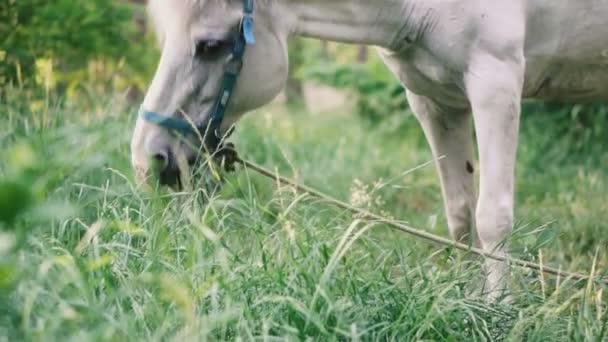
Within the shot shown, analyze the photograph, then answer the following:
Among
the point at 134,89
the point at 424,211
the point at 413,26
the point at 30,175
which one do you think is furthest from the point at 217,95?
the point at 134,89

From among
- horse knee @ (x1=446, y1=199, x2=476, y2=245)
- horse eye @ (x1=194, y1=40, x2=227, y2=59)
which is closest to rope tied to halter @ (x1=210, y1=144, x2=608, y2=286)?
horse eye @ (x1=194, y1=40, x2=227, y2=59)

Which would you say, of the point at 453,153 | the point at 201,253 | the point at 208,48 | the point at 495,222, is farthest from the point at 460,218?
the point at 201,253

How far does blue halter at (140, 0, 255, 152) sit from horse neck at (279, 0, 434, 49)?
0.22 meters

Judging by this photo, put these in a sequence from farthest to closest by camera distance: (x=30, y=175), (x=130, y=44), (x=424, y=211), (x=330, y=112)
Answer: (x=330, y=112)
(x=130, y=44)
(x=424, y=211)
(x=30, y=175)

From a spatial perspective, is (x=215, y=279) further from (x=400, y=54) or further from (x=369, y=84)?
(x=369, y=84)

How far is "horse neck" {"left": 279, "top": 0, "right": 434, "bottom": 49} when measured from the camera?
3295 millimetres

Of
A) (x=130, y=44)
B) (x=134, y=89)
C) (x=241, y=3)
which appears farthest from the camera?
(x=134, y=89)

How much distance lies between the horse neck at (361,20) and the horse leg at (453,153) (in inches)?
17.7

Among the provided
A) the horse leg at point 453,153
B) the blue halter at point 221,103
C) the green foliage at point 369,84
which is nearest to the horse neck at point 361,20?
the blue halter at point 221,103

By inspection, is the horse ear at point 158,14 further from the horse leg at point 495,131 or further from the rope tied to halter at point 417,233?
the horse leg at point 495,131

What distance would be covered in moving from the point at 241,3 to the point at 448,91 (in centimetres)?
90

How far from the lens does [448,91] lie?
3.44 meters

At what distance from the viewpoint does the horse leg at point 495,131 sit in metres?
3.16

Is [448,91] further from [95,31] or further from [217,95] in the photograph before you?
[95,31]
